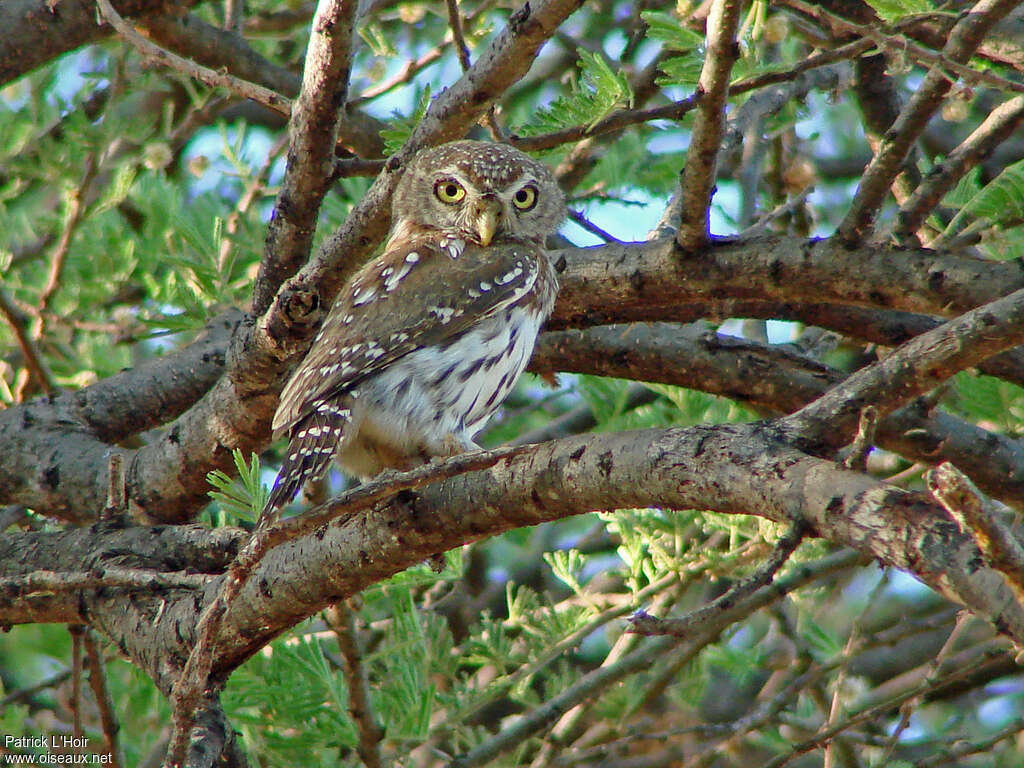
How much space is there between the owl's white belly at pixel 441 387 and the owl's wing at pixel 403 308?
0.05 m

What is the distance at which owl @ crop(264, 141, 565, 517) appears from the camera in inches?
144

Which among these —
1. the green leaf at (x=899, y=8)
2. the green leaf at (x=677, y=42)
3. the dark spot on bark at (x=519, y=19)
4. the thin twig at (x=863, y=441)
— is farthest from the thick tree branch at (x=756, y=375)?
the thin twig at (x=863, y=441)

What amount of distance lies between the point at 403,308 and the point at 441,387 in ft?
0.99

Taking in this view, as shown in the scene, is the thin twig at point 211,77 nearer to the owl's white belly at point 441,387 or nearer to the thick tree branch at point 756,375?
the owl's white belly at point 441,387

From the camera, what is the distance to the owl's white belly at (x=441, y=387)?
3.87 metres

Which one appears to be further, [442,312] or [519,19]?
[442,312]

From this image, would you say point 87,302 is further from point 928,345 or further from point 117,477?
point 928,345

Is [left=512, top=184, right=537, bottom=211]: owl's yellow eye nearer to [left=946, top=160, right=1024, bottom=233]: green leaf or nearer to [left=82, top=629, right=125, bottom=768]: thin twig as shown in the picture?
[left=946, top=160, right=1024, bottom=233]: green leaf

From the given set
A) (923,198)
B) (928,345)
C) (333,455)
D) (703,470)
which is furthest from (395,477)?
(923,198)

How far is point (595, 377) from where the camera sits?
470 cm

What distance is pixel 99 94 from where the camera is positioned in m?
5.60

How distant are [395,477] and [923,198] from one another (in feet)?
5.86

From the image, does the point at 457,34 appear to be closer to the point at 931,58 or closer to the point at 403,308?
the point at 403,308

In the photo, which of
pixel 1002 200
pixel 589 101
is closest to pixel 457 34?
pixel 589 101
